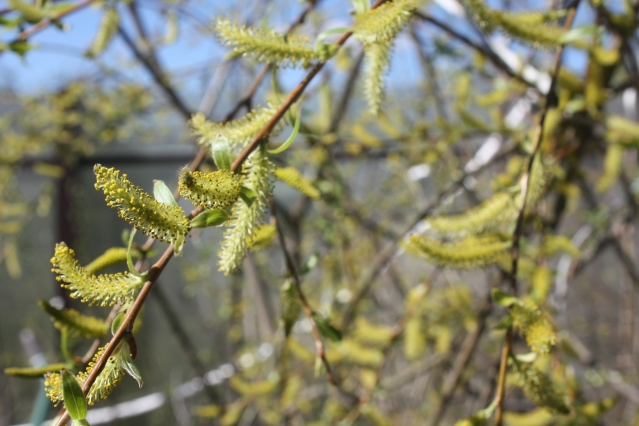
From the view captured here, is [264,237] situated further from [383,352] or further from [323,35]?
[383,352]

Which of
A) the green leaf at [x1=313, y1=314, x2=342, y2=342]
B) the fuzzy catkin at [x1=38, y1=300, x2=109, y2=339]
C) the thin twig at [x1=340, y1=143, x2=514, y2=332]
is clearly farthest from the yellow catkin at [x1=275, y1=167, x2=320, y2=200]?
the thin twig at [x1=340, y1=143, x2=514, y2=332]

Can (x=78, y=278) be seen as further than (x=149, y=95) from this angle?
No

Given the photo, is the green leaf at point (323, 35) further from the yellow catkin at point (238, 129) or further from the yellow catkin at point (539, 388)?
the yellow catkin at point (539, 388)

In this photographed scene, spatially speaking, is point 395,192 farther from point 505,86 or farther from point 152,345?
point 152,345

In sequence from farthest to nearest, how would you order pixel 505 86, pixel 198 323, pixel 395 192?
pixel 198 323, pixel 395 192, pixel 505 86

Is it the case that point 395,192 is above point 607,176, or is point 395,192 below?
below

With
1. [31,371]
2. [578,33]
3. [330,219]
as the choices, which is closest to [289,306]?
[31,371]

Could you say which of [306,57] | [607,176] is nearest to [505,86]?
[607,176]

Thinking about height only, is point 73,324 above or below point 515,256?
below

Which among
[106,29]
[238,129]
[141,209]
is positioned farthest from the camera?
[106,29]
